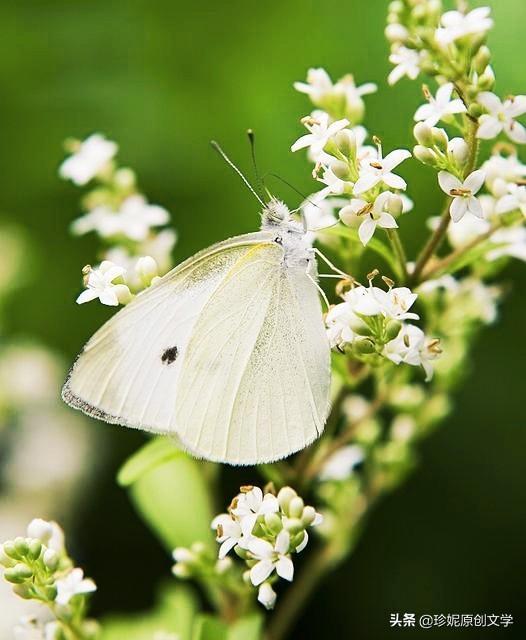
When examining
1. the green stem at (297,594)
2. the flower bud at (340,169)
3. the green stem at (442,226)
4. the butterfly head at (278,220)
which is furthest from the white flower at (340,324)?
the green stem at (297,594)

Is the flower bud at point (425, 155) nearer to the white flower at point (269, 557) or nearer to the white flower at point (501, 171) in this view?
the white flower at point (501, 171)

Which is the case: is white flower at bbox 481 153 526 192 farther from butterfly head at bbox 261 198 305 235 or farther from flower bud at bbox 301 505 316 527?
flower bud at bbox 301 505 316 527

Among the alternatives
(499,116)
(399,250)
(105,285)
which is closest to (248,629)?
(105,285)

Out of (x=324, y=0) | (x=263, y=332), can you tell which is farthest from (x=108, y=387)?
(x=324, y=0)

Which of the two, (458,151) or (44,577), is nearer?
(458,151)

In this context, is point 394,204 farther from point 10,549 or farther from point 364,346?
point 10,549

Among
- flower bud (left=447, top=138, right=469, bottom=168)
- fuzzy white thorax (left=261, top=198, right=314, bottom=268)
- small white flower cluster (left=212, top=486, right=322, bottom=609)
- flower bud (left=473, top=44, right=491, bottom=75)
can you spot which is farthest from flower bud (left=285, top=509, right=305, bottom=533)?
flower bud (left=473, top=44, right=491, bottom=75)

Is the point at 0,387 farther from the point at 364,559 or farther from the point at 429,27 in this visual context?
the point at 429,27
